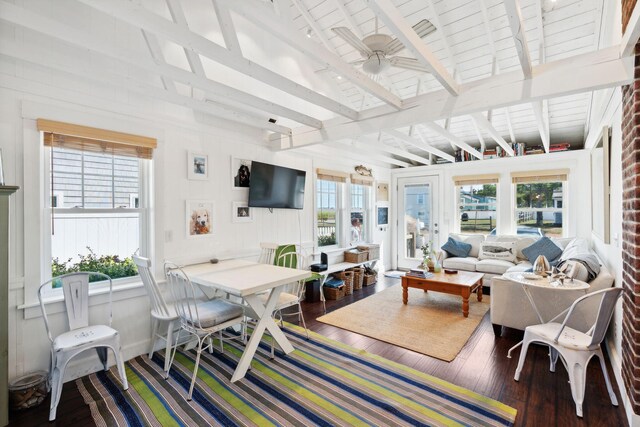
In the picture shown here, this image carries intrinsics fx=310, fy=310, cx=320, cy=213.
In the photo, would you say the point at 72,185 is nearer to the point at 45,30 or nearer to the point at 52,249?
the point at 52,249

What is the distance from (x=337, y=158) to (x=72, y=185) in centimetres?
369

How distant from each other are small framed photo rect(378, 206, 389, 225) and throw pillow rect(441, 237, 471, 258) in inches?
56.0

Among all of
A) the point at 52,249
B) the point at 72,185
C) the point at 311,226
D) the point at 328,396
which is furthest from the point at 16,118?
the point at 311,226

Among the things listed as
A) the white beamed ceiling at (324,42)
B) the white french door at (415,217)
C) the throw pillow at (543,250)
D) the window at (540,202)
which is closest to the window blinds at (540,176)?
the window at (540,202)

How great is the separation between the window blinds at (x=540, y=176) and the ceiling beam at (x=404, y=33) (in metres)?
4.04

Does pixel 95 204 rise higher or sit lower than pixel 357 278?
higher

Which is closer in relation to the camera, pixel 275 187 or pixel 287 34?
pixel 287 34

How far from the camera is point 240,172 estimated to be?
3.80m

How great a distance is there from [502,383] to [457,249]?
3.46 m

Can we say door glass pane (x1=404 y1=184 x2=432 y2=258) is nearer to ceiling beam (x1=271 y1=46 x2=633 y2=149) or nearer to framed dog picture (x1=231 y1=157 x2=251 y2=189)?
ceiling beam (x1=271 y1=46 x2=633 y2=149)

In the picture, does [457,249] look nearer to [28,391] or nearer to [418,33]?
[418,33]

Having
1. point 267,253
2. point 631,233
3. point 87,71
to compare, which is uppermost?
point 87,71

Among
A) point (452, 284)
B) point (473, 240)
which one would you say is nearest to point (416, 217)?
point (473, 240)

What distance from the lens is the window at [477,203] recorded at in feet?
19.6
